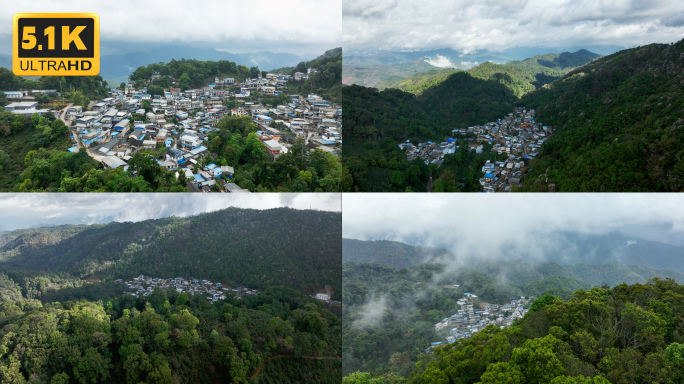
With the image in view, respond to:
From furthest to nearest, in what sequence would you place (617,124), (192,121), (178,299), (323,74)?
(617,124), (323,74), (192,121), (178,299)

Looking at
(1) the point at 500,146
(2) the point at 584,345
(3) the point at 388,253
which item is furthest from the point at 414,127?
(2) the point at 584,345

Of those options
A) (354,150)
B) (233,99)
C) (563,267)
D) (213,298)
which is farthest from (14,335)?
(563,267)

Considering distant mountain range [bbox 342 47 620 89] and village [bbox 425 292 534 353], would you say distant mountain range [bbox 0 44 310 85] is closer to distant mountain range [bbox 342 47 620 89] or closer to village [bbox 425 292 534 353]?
distant mountain range [bbox 342 47 620 89]

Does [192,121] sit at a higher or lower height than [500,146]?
higher

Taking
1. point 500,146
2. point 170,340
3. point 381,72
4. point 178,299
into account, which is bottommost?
point 170,340

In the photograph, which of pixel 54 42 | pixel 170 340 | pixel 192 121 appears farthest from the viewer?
pixel 192 121

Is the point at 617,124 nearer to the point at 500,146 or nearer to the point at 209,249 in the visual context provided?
the point at 500,146
